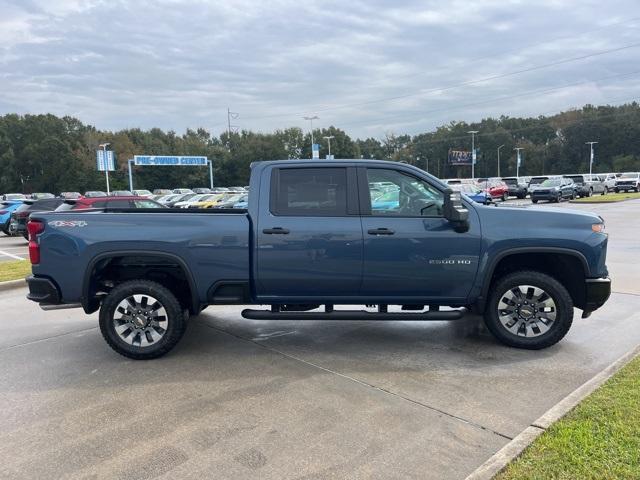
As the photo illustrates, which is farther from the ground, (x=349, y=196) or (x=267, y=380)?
(x=349, y=196)

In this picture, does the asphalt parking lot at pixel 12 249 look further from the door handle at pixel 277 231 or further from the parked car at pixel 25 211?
the door handle at pixel 277 231

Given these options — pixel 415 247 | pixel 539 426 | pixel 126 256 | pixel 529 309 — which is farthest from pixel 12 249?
pixel 539 426

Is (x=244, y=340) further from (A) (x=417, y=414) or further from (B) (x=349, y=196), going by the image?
(A) (x=417, y=414)

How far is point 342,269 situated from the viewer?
4969 millimetres

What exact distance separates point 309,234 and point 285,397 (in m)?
1.56

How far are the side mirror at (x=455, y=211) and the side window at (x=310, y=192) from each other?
3.25ft

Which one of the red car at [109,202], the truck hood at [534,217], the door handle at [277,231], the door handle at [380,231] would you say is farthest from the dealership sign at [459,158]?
the door handle at [277,231]

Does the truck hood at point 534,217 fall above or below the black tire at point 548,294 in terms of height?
above

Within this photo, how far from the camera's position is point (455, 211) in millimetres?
4773

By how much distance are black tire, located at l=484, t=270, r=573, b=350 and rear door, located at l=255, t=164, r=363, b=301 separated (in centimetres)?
143

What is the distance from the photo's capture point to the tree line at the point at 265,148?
8519 centimetres

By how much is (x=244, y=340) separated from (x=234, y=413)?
1884 millimetres

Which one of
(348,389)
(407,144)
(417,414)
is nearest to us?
(417,414)

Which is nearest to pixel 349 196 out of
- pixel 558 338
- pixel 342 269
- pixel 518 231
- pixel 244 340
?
pixel 342 269
